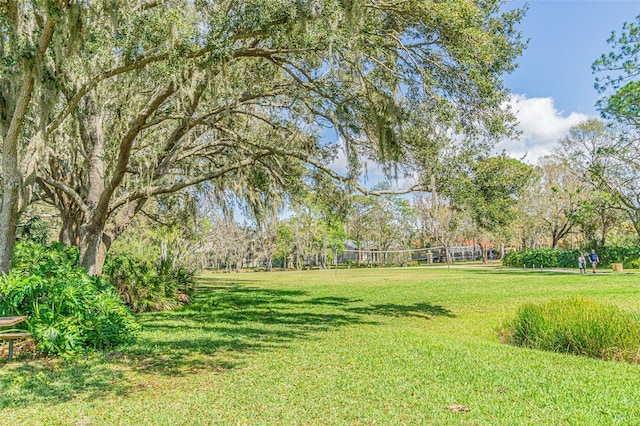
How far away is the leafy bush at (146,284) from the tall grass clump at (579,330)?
26.7 ft

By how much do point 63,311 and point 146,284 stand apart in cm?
508

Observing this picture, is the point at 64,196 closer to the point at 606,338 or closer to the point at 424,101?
the point at 424,101

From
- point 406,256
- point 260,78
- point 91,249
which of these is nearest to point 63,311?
point 91,249

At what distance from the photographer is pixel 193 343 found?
6.25 m

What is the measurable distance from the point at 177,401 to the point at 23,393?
5.30 ft

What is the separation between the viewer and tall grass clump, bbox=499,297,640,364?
5.49 metres

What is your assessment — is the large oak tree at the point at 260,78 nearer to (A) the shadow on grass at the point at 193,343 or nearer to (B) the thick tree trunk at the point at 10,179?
(B) the thick tree trunk at the point at 10,179

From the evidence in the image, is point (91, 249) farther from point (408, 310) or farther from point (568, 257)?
point (568, 257)

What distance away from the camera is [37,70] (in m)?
6.02

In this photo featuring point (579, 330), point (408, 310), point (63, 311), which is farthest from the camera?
point (408, 310)

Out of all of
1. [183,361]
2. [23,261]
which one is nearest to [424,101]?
[183,361]

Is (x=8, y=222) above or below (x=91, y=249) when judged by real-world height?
above

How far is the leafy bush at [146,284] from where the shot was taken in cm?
1011

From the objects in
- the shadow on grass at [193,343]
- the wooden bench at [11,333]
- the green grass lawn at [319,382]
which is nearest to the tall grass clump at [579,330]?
the green grass lawn at [319,382]
